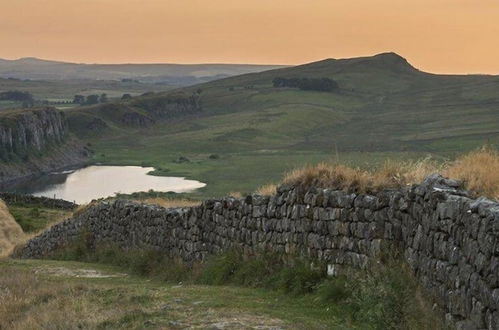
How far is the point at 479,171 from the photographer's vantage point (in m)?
12.1

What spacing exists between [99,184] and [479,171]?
124663 millimetres

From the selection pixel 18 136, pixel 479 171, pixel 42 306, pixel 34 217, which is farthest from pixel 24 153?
pixel 479 171

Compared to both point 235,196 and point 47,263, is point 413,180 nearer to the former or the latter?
point 235,196

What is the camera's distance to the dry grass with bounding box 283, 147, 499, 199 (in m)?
11.7

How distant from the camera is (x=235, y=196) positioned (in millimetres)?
20109

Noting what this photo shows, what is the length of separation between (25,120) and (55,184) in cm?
6178

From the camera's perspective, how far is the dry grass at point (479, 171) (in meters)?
11.3

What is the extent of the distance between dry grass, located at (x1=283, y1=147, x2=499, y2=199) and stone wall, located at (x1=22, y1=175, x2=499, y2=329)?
28 cm

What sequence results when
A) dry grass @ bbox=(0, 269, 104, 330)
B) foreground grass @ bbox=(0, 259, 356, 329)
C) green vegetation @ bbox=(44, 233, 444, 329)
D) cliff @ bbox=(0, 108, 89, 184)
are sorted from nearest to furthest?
green vegetation @ bbox=(44, 233, 444, 329)
foreground grass @ bbox=(0, 259, 356, 329)
dry grass @ bbox=(0, 269, 104, 330)
cliff @ bbox=(0, 108, 89, 184)

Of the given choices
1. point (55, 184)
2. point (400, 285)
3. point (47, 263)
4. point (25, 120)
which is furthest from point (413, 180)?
point (25, 120)

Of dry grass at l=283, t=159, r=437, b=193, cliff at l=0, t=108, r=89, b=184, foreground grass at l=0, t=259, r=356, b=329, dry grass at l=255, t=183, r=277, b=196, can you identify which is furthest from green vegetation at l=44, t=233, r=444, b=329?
cliff at l=0, t=108, r=89, b=184

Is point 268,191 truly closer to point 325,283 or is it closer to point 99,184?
point 325,283

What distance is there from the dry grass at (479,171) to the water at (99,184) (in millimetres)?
96746

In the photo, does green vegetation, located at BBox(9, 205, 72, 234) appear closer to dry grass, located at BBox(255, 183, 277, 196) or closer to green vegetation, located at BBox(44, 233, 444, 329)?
green vegetation, located at BBox(44, 233, 444, 329)
